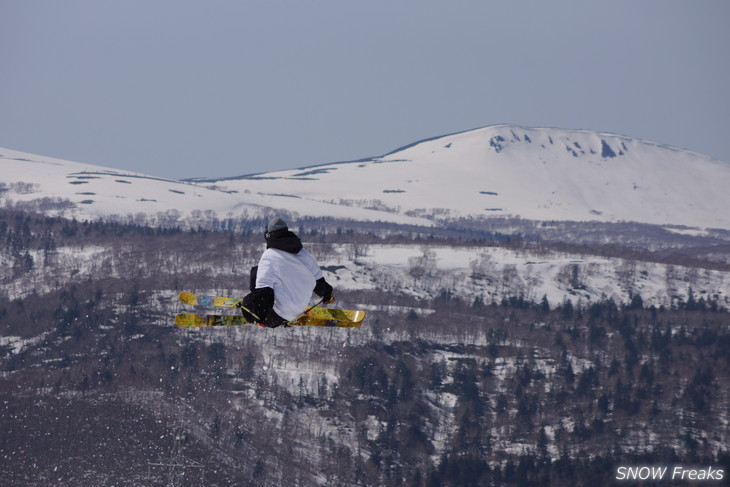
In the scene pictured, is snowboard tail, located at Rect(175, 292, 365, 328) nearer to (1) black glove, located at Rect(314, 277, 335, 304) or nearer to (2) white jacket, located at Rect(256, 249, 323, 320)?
(1) black glove, located at Rect(314, 277, 335, 304)

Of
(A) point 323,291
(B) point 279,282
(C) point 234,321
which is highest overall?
(B) point 279,282

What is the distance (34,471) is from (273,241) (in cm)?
16235

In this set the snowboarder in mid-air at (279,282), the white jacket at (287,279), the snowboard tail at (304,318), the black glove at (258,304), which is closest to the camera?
the black glove at (258,304)

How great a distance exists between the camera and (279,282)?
16359mm

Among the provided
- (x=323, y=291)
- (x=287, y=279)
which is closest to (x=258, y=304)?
(x=287, y=279)

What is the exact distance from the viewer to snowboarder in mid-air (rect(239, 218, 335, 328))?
16145mm

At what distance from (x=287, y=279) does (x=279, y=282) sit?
13 centimetres

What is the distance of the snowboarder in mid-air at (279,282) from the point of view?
1615 centimetres

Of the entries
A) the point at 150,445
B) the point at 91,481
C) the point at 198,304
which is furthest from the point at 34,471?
the point at 198,304

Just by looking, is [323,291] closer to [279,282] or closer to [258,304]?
[279,282]

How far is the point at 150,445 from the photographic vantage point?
189 m

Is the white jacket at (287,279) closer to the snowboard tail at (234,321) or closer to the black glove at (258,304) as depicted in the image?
the black glove at (258,304)

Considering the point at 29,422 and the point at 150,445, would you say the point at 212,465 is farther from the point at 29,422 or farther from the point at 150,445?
the point at 29,422

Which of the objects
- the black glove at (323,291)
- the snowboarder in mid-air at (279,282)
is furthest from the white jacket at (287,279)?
the black glove at (323,291)
